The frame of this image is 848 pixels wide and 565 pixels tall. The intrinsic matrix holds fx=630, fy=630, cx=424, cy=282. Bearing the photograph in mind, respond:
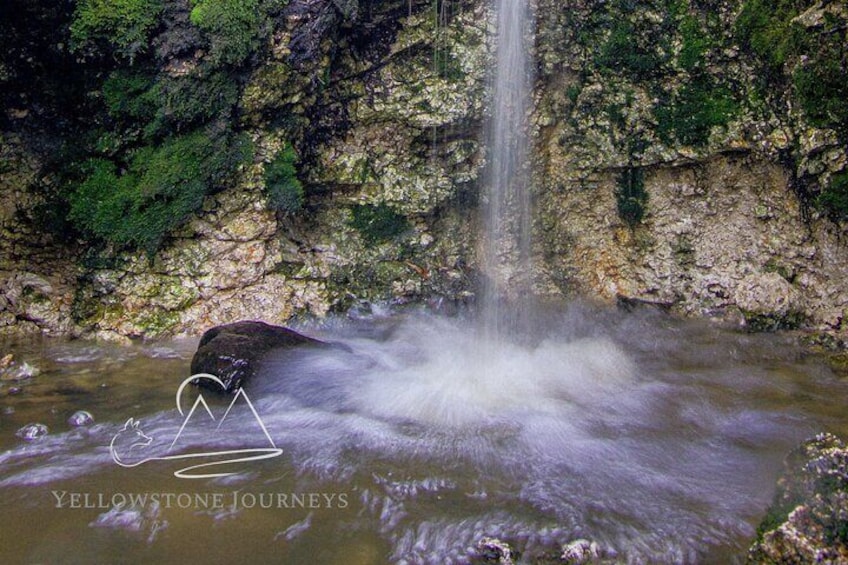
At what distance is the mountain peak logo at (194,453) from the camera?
4438mm

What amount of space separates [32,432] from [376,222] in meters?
4.62

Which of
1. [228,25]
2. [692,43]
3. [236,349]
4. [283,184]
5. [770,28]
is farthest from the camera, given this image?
[283,184]

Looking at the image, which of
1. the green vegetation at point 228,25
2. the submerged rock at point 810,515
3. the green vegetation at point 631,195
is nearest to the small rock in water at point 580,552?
the submerged rock at point 810,515

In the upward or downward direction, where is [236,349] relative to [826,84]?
downward

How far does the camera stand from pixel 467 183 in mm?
8281

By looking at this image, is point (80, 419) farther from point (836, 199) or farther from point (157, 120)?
point (836, 199)

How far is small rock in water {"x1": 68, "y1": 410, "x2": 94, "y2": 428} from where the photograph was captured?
5.12 metres

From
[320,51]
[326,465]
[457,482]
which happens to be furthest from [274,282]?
[457,482]

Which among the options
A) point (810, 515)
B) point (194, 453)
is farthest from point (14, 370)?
point (810, 515)

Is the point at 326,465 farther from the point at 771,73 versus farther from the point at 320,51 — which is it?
the point at 771,73

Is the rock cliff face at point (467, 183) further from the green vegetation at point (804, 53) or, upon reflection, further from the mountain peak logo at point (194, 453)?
the mountain peak logo at point (194, 453)

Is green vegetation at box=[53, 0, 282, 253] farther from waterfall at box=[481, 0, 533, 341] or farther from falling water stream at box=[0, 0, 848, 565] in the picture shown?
waterfall at box=[481, 0, 533, 341]

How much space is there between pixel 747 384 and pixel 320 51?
594cm

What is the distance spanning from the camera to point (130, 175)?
7.45 m
